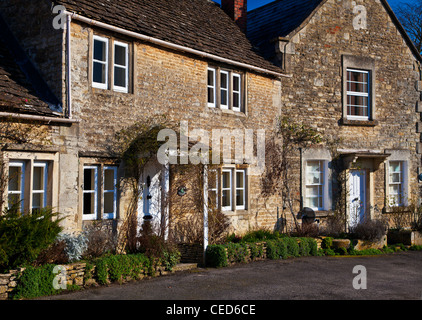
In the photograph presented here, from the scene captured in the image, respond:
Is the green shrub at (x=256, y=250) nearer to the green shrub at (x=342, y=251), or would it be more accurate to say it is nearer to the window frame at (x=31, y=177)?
the green shrub at (x=342, y=251)

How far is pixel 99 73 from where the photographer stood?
38.2ft

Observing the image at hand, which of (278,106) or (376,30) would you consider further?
(376,30)

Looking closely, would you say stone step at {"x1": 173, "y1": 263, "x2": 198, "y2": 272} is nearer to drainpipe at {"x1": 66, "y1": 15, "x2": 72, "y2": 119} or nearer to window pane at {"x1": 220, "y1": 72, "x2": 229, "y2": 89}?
drainpipe at {"x1": 66, "y1": 15, "x2": 72, "y2": 119}

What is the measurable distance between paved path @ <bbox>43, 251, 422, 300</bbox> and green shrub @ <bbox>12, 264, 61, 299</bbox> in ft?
0.81

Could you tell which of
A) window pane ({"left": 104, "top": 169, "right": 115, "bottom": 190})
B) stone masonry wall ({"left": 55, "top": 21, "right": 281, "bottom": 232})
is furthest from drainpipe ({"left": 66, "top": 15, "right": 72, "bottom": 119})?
window pane ({"left": 104, "top": 169, "right": 115, "bottom": 190})

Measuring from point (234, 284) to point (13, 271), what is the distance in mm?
4181

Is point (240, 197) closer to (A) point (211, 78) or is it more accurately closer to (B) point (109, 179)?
(A) point (211, 78)

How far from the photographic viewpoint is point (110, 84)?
11656 mm

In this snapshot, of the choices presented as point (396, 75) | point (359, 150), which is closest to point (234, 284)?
point (359, 150)

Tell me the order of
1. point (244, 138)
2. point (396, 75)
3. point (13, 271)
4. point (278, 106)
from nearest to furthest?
1. point (13, 271)
2. point (244, 138)
3. point (278, 106)
4. point (396, 75)

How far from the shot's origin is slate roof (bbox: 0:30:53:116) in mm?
9914
